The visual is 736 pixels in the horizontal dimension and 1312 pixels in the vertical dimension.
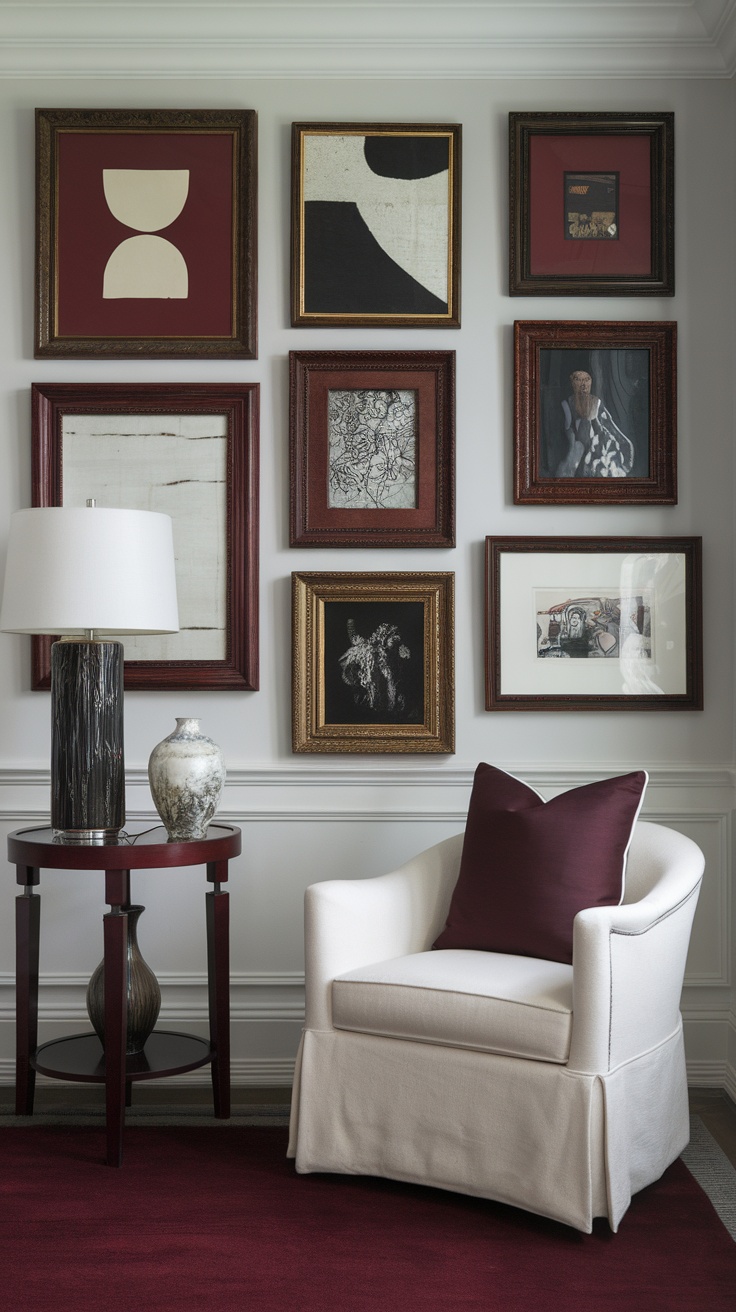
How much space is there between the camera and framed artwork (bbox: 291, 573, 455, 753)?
3070 millimetres

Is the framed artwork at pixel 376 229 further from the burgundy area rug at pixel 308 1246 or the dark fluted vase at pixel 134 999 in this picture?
the burgundy area rug at pixel 308 1246

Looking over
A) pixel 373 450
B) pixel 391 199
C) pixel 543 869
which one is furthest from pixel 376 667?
pixel 391 199

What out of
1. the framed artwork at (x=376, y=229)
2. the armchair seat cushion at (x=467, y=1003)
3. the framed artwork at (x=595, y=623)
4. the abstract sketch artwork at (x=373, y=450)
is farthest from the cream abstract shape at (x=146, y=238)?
the armchair seat cushion at (x=467, y=1003)

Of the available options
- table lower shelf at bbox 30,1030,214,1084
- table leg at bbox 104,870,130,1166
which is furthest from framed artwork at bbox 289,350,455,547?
table lower shelf at bbox 30,1030,214,1084

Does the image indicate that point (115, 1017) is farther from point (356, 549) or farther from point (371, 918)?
point (356, 549)

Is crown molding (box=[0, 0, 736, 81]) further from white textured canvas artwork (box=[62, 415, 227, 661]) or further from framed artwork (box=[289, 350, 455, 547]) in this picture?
white textured canvas artwork (box=[62, 415, 227, 661])

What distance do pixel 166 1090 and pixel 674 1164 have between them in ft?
4.39

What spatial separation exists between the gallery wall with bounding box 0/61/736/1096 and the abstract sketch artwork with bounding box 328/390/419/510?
140 millimetres

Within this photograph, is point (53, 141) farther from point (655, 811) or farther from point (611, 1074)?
point (611, 1074)

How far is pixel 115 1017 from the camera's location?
8.00 ft

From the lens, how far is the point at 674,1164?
2475mm

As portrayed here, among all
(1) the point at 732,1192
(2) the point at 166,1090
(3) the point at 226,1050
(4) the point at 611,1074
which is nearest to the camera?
(4) the point at 611,1074

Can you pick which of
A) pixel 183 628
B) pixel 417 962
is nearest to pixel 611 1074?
pixel 417 962

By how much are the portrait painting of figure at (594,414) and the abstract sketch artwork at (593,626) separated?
35 centimetres
